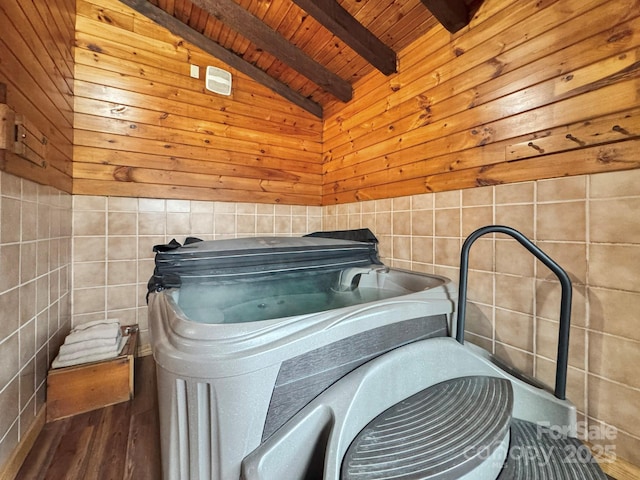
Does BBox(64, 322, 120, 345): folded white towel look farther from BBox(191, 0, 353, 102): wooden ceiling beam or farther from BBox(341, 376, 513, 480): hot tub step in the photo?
BBox(191, 0, 353, 102): wooden ceiling beam

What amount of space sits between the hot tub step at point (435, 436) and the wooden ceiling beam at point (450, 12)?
186 cm

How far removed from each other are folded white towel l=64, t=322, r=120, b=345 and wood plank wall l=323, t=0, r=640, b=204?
203 centimetres

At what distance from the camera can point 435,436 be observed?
0.79 m

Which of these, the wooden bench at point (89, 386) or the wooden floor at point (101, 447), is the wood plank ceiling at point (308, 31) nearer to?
the wooden bench at point (89, 386)

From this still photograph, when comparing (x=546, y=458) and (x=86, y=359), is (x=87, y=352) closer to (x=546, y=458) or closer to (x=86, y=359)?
(x=86, y=359)

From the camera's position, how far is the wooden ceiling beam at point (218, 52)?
6.46 ft

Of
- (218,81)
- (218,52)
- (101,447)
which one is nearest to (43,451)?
(101,447)

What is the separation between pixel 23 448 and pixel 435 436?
1636 mm

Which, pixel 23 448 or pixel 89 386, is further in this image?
pixel 89 386

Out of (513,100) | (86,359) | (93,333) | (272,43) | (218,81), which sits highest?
(272,43)

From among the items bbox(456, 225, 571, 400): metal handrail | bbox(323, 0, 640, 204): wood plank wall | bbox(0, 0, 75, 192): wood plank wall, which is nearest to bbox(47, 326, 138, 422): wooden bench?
bbox(0, 0, 75, 192): wood plank wall

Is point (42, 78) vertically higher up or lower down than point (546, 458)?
higher up

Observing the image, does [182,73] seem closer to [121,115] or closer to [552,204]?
[121,115]

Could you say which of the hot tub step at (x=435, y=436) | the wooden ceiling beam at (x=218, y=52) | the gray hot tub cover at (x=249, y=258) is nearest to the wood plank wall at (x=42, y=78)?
the wooden ceiling beam at (x=218, y=52)
